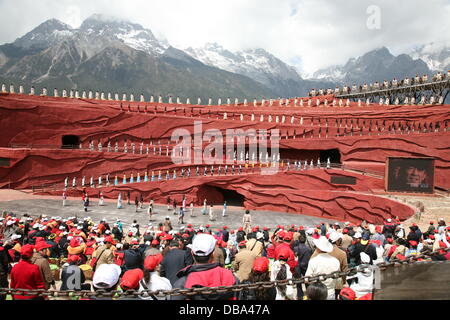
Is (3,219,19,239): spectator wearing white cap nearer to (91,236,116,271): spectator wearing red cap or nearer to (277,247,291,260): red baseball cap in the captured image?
(91,236,116,271): spectator wearing red cap

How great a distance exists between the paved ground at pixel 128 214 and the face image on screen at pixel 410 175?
4.68m

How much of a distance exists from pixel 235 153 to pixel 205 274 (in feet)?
82.4

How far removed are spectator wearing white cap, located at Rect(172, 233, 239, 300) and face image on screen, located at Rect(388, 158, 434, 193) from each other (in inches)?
777

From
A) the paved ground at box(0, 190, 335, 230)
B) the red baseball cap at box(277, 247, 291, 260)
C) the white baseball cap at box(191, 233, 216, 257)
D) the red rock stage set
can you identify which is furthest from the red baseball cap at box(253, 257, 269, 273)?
the red rock stage set

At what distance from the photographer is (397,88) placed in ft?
119

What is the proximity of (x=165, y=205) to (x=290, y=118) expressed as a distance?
49.0ft

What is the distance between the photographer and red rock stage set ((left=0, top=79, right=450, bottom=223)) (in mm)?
21734

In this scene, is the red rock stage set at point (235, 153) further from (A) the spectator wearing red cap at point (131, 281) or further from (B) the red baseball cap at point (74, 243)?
(A) the spectator wearing red cap at point (131, 281)

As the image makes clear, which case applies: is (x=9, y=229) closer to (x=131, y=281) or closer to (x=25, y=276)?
(x=25, y=276)

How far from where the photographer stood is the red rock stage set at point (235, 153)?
21.7 m

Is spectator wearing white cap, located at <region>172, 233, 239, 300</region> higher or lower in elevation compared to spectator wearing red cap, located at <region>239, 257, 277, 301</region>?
higher
